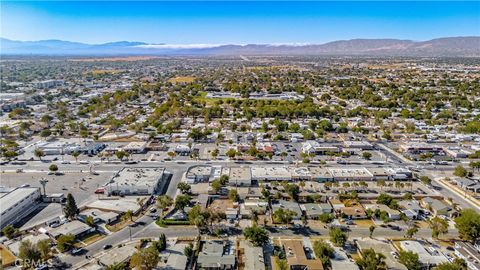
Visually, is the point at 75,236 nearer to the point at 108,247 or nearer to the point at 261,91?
the point at 108,247

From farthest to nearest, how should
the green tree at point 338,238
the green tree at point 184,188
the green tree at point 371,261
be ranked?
the green tree at point 184,188
the green tree at point 338,238
the green tree at point 371,261

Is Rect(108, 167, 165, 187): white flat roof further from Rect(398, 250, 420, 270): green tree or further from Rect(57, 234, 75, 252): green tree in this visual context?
Rect(398, 250, 420, 270): green tree

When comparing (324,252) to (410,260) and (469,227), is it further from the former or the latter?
(469,227)

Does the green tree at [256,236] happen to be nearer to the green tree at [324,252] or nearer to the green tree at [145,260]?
the green tree at [324,252]

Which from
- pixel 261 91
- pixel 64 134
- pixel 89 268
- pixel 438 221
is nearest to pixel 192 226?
pixel 89 268

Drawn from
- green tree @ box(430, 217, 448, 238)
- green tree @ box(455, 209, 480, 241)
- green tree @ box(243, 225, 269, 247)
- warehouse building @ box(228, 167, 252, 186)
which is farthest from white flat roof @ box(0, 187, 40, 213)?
green tree @ box(455, 209, 480, 241)

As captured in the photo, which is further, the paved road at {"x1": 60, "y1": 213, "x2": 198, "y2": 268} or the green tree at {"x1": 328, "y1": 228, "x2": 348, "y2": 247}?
the paved road at {"x1": 60, "y1": 213, "x2": 198, "y2": 268}

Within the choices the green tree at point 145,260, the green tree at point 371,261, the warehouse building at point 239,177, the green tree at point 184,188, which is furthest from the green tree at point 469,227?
the green tree at point 184,188
